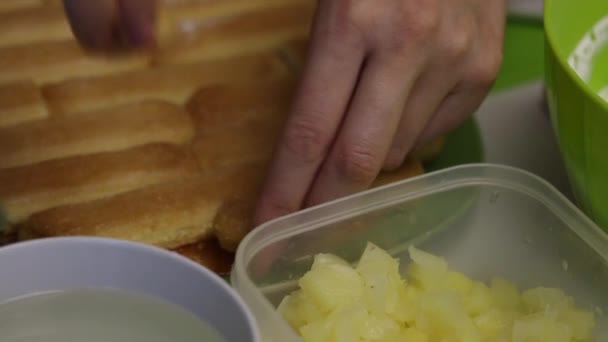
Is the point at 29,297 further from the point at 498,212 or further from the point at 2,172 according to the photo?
the point at 498,212

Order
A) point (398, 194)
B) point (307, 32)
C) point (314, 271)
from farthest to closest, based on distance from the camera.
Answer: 1. point (307, 32)
2. point (398, 194)
3. point (314, 271)

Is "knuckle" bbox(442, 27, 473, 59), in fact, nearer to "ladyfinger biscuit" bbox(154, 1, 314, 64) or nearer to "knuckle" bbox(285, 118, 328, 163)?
"knuckle" bbox(285, 118, 328, 163)

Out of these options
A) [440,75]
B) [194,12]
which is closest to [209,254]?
[440,75]

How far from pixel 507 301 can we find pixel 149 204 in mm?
351

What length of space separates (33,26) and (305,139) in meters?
0.45

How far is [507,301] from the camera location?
0.77 meters

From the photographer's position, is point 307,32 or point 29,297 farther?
point 307,32

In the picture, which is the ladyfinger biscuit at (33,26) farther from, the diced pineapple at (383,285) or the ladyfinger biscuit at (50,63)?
the diced pineapple at (383,285)

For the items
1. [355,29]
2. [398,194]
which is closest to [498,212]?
[398,194]

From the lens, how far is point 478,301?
752 mm

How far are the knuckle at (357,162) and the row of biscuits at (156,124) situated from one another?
3.7 inches

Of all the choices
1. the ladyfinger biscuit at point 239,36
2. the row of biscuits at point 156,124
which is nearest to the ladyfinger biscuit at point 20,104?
the row of biscuits at point 156,124

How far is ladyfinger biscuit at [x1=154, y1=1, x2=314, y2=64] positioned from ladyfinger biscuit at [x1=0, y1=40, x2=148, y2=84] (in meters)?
0.07

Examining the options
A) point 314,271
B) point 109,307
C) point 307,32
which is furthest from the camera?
point 307,32
